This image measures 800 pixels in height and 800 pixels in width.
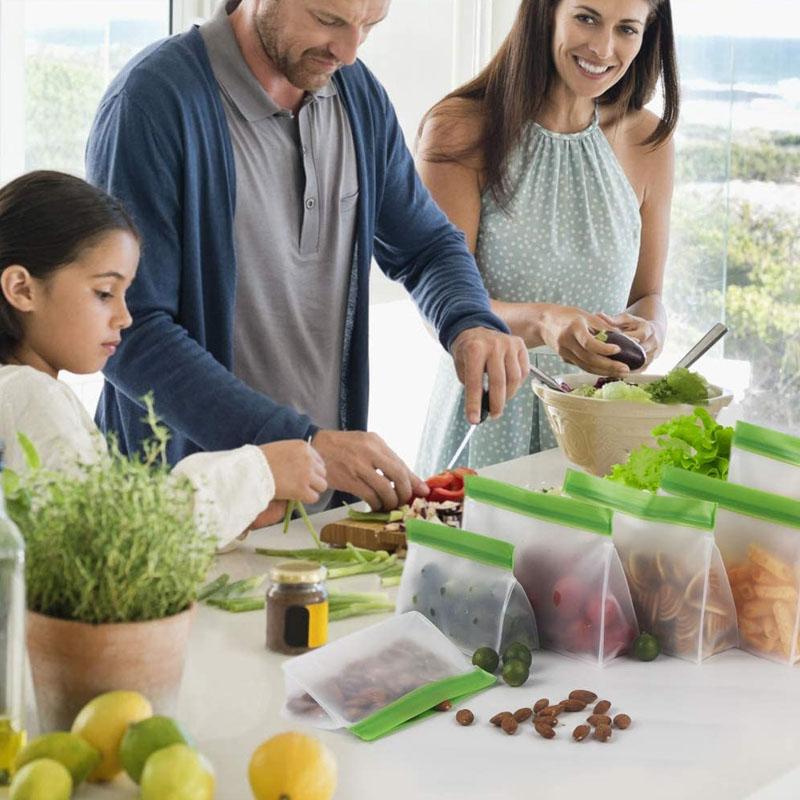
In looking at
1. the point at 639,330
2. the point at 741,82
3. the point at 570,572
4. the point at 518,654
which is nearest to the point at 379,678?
the point at 518,654

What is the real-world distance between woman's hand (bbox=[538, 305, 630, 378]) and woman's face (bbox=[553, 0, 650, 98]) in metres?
0.54

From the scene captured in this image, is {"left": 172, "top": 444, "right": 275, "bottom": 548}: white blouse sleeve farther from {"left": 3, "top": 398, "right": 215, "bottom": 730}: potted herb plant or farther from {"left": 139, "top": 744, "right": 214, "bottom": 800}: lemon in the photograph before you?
{"left": 139, "top": 744, "right": 214, "bottom": 800}: lemon

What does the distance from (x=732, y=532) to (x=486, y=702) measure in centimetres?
38

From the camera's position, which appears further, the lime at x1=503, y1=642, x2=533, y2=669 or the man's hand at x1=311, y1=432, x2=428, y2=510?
the man's hand at x1=311, y1=432, x2=428, y2=510

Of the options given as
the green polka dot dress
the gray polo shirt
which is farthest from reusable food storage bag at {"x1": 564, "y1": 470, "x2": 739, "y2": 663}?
the green polka dot dress

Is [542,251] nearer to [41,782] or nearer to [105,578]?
[105,578]

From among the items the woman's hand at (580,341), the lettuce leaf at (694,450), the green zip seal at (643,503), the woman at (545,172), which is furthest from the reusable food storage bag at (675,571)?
the woman at (545,172)

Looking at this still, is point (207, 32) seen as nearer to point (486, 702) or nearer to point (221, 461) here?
point (221, 461)

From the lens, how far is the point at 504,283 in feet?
9.73

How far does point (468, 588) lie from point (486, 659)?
0.29ft

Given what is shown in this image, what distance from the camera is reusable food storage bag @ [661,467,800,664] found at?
1519 millimetres

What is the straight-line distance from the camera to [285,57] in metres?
2.17

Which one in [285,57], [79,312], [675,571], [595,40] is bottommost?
[675,571]

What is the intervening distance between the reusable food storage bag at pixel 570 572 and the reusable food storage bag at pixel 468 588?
4 cm
